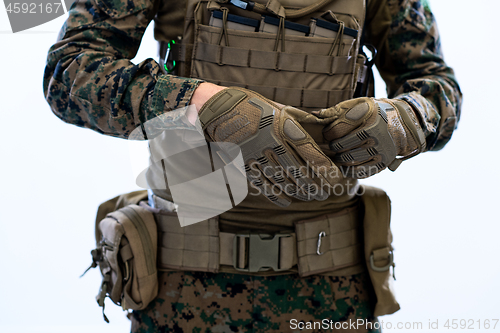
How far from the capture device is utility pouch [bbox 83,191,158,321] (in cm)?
83

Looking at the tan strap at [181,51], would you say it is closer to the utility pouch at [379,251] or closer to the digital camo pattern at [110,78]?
the digital camo pattern at [110,78]

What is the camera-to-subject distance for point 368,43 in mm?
950

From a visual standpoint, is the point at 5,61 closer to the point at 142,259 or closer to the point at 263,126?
the point at 142,259

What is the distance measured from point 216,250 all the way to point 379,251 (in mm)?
350

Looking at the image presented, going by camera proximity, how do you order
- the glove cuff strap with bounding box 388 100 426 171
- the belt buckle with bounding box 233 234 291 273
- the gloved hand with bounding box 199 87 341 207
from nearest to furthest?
the gloved hand with bounding box 199 87 341 207 → the glove cuff strap with bounding box 388 100 426 171 → the belt buckle with bounding box 233 234 291 273

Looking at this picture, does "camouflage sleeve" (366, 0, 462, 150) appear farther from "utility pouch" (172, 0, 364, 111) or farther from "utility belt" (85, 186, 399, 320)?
"utility belt" (85, 186, 399, 320)

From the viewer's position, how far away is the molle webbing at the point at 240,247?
0.84 metres

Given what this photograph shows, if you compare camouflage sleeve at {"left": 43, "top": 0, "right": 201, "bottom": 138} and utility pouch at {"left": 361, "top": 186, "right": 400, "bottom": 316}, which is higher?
camouflage sleeve at {"left": 43, "top": 0, "right": 201, "bottom": 138}

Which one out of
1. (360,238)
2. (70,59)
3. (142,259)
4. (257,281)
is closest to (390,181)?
(360,238)

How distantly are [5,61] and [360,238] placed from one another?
4.23 feet

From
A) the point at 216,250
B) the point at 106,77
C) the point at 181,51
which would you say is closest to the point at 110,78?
the point at 106,77

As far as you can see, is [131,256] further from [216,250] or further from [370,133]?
[370,133]

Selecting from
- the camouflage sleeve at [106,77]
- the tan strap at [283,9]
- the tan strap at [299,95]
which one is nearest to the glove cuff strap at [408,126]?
the tan strap at [299,95]

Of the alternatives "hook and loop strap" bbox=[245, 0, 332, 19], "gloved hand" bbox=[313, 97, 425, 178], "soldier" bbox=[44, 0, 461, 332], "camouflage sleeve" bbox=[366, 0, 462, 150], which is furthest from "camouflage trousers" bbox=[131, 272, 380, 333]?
"hook and loop strap" bbox=[245, 0, 332, 19]
